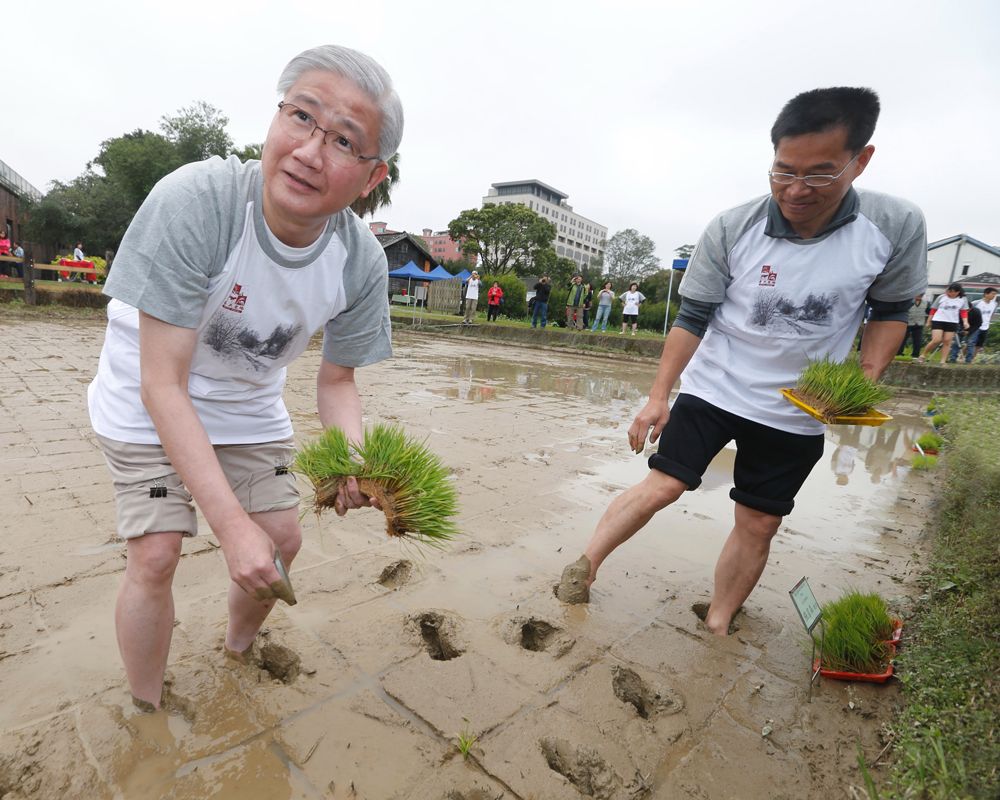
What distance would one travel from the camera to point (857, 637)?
2260mm

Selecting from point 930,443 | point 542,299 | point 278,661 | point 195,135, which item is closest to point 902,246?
point 278,661

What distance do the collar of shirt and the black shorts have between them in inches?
28.2

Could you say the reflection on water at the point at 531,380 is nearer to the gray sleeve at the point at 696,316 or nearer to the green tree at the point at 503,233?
the gray sleeve at the point at 696,316

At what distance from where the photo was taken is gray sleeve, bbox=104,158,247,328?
1448mm

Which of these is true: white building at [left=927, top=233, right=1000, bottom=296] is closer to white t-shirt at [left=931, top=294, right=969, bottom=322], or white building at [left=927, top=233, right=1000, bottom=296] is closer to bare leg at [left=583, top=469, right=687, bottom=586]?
white t-shirt at [left=931, top=294, right=969, bottom=322]

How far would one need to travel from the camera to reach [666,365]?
256 cm

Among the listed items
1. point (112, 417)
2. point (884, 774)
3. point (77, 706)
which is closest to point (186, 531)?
point (112, 417)

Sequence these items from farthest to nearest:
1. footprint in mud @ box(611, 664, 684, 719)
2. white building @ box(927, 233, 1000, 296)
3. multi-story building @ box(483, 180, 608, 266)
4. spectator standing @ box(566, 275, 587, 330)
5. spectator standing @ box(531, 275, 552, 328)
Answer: multi-story building @ box(483, 180, 608, 266) < white building @ box(927, 233, 1000, 296) < spectator standing @ box(566, 275, 587, 330) < spectator standing @ box(531, 275, 552, 328) < footprint in mud @ box(611, 664, 684, 719)

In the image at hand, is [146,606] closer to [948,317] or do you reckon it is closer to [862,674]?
[862,674]

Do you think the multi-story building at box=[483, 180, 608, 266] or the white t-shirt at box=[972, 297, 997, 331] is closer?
the white t-shirt at box=[972, 297, 997, 331]

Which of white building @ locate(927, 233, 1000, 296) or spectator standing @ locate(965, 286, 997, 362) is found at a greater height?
white building @ locate(927, 233, 1000, 296)

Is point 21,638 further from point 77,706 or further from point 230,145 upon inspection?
point 230,145

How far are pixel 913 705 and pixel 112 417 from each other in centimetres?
250

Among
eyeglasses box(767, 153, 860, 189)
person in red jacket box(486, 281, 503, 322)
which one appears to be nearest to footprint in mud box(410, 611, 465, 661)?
eyeglasses box(767, 153, 860, 189)
